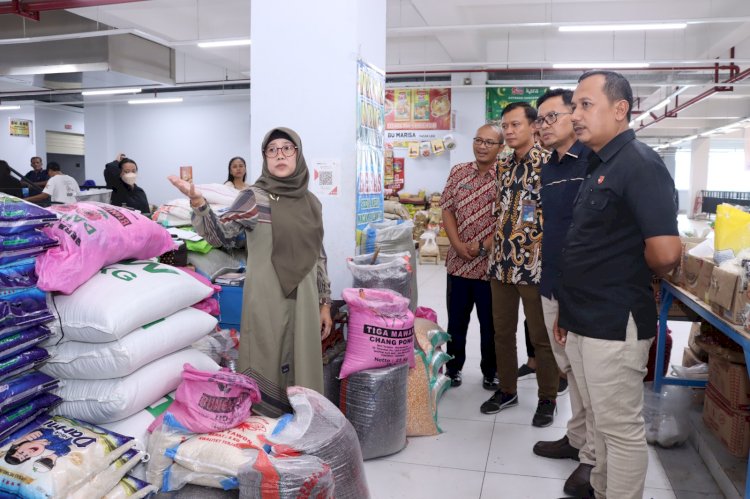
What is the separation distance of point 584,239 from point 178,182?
4.86 ft

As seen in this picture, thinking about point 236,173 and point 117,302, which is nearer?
point 117,302

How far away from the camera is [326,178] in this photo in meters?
3.58

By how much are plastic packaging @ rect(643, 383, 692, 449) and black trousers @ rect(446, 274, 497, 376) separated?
94 centimetres

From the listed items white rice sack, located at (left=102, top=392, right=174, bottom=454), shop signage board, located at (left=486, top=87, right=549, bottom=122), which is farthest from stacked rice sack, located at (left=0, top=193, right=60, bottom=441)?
shop signage board, located at (left=486, top=87, right=549, bottom=122)

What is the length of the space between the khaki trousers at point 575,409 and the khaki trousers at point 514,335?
1.50ft

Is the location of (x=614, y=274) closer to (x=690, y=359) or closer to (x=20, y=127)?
(x=690, y=359)

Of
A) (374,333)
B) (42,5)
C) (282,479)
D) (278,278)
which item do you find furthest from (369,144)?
(42,5)

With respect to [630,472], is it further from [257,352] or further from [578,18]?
[578,18]

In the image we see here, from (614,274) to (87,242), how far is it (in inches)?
66.6

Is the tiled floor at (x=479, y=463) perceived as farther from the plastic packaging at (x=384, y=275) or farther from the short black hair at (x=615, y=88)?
Result: the short black hair at (x=615, y=88)

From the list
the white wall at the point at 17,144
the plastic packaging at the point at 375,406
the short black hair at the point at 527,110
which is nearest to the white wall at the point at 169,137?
the white wall at the point at 17,144

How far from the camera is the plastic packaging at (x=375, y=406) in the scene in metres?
2.90

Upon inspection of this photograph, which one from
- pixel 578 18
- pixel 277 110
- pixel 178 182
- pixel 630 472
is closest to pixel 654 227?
pixel 630 472

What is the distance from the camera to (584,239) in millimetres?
2145
